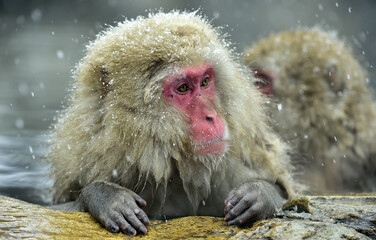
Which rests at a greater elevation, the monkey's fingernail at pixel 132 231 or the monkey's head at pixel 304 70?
the monkey's head at pixel 304 70

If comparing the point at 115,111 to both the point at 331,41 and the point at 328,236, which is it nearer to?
the point at 328,236

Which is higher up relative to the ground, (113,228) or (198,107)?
(198,107)

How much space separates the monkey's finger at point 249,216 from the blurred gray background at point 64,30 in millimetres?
4886

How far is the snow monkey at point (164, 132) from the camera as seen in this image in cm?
289

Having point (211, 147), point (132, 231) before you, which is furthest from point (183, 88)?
point (132, 231)

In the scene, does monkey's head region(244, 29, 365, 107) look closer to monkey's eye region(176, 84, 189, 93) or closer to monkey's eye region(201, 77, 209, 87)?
monkey's eye region(201, 77, 209, 87)

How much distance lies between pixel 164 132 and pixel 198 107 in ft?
0.84

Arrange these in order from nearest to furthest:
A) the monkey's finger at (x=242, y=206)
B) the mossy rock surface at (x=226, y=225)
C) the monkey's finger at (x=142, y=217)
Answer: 1. the mossy rock surface at (x=226, y=225)
2. the monkey's finger at (x=142, y=217)
3. the monkey's finger at (x=242, y=206)

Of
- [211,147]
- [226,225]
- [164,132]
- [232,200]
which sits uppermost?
[164,132]

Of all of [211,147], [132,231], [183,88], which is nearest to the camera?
[132,231]

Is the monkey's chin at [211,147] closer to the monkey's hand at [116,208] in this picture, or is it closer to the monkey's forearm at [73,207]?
the monkey's hand at [116,208]

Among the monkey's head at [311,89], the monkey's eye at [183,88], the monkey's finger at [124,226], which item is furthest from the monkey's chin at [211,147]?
the monkey's head at [311,89]

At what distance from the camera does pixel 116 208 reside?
8.64 ft

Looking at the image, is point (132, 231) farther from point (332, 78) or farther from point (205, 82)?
point (332, 78)
